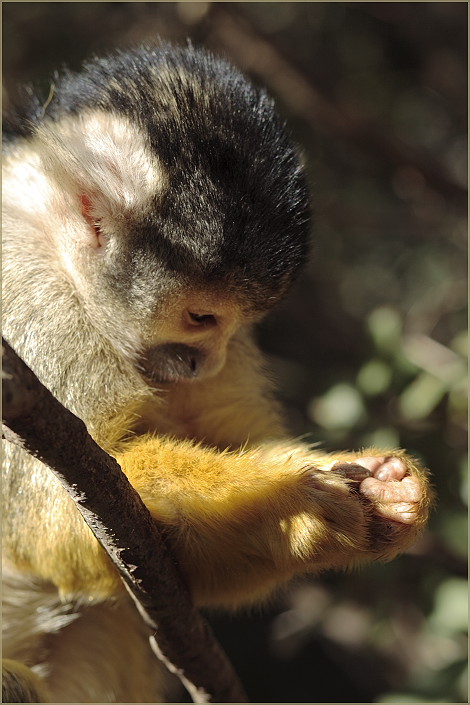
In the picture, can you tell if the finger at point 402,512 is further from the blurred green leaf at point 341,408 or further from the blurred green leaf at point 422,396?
the blurred green leaf at point 341,408

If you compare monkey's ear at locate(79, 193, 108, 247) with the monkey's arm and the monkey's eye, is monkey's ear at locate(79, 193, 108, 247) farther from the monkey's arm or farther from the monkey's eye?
the monkey's arm

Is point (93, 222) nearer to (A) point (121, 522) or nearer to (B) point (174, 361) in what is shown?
(B) point (174, 361)

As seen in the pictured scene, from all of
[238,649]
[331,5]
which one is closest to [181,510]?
[238,649]

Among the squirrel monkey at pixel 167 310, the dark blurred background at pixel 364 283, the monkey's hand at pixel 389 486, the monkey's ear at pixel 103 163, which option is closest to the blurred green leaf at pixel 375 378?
the dark blurred background at pixel 364 283

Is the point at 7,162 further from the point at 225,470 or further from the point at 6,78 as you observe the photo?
the point at 6,78

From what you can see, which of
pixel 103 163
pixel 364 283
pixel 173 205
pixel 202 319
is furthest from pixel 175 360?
pixel 364 283

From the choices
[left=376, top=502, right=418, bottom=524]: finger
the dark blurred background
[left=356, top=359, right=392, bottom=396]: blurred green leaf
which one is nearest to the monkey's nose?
[left=376, top=502, right=418, bottom=524]: finger

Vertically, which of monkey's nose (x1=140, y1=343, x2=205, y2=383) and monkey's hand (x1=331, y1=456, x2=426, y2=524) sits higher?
monkey's nose (x1=140, y1=343, x2=205, y2=383)

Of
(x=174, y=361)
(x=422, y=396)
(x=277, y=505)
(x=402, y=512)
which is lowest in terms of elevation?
(x=422, y=396)
